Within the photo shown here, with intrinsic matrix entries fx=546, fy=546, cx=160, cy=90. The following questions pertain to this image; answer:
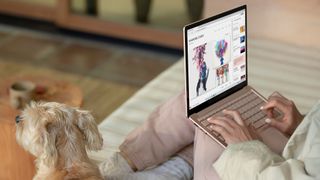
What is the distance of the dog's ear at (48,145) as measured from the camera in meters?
1.46

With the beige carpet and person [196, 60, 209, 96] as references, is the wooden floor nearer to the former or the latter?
the beige carpet

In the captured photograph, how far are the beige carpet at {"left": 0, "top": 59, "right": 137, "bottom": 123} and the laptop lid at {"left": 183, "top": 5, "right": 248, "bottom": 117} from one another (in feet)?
4.15

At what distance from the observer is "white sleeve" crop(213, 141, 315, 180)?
1.32 meters

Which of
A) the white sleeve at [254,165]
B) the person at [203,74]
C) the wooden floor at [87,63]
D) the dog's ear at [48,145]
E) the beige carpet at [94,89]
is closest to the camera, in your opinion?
the white sleeve at [254,165]

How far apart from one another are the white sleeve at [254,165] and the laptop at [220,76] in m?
0.13

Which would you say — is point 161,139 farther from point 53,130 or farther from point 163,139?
point 53,130

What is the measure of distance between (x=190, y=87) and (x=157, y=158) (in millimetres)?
264

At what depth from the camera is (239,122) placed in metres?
1.56

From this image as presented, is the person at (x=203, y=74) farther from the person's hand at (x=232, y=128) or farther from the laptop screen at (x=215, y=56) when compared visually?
the person's hand at (x=232, y=128)

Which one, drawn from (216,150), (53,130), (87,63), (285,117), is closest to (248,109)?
(285,117)

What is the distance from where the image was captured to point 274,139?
5.47 ft

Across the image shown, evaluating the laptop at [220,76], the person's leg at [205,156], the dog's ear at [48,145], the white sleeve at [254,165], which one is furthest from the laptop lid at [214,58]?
the dog's ear at [48,145]

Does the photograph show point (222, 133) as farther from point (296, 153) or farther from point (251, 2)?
point (251, 2)

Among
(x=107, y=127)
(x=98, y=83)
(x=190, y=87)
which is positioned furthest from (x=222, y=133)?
(x=98, y=83)
